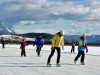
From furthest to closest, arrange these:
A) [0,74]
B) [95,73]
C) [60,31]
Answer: [60,31], [95,73], [0,74]

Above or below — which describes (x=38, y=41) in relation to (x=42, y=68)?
above

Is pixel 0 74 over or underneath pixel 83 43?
underneath

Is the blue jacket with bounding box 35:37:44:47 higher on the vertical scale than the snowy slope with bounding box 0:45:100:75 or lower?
higher

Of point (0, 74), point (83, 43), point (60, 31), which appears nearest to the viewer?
point (0, 74)

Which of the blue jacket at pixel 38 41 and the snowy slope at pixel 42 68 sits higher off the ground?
the blue jacket at pixel 38 41

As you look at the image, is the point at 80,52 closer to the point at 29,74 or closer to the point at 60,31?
the point at 60,31

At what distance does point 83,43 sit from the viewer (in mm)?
19031

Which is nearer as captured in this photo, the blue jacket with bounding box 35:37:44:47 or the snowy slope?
the snowy slope

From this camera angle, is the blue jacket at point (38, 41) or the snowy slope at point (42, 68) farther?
the blue jacket at point (38, 41)

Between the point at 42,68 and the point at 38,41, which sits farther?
the point at 38,41

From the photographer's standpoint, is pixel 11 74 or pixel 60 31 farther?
Result: pixel 60 31

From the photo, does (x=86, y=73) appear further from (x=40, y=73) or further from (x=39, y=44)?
(x=39, y=44)

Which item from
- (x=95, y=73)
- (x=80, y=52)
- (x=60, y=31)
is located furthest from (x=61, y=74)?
(x=80, y=52)

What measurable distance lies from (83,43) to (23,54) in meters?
9.90
